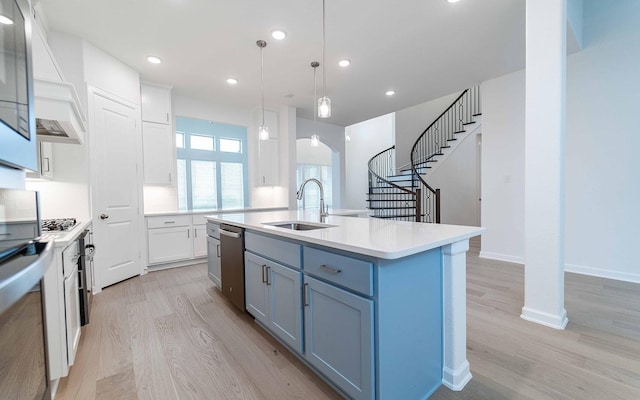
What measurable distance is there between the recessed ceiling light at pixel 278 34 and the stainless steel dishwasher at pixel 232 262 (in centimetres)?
207

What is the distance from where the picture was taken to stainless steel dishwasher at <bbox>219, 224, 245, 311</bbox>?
226 cm

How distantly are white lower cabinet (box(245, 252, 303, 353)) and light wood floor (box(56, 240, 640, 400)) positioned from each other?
183mm

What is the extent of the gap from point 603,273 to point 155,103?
250 inches

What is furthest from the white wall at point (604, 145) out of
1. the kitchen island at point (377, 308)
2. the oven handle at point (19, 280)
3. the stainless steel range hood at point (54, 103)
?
the stainless steel range hood at point (54, 103)

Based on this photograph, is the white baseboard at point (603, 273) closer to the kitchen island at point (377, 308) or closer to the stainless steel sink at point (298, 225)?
the kitchen island at point (377, 308)

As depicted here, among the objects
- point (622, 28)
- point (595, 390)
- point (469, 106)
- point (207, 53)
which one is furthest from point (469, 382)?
point (469, 106)

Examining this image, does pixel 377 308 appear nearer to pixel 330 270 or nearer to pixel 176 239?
pixel 330 270

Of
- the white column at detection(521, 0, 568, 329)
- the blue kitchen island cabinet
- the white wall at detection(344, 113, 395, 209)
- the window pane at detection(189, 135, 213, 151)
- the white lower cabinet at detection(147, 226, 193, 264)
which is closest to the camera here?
the blue kitchen island cabinet

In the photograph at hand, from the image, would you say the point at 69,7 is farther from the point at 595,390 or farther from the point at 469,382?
the point at 595,390

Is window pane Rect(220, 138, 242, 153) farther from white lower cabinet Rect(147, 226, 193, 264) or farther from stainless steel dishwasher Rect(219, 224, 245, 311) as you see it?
stainless steel dishwasher Rect(219, 224, 245, 311)

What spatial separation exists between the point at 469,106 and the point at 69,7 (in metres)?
7.12

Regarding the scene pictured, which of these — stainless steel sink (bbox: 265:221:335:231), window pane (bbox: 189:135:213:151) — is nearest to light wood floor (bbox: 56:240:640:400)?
stainless steel sink (bbox: 265:221:335:231)

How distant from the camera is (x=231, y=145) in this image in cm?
564

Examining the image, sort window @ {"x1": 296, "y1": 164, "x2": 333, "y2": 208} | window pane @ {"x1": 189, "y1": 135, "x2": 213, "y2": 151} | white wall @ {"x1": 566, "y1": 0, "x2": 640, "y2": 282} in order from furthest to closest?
window @ {"x1": 296, "y1": 164, "x2": 333, "y2": 208}
window pane @ {"x1": 189, "y1": 135, "x2": 213, "y2": 151}
white wall @ {"x1": 566, "y1": 0, "x2": 640, "y2": 282}
